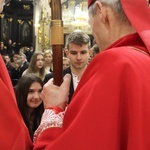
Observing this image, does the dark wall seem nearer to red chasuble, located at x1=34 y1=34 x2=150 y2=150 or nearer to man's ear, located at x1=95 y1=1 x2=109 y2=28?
man's ear, located at x1=95 y1=1 x2=109 y2=28

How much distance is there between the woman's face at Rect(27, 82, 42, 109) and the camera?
3152 millimetres

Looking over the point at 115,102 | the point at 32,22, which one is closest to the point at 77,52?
the point at 115,102

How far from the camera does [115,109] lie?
1.31 metres

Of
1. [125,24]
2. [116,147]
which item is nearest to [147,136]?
[116,147]

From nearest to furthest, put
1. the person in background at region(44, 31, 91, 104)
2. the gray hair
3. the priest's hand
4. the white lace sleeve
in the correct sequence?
the gray hair < the white lace sleeve < the priest's hand < the person in background at region(44, 31, 91, 104)

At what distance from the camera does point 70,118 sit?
142cm

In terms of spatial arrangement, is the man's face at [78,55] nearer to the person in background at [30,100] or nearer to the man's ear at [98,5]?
the person in background at [30,100]

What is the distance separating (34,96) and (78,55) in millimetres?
681

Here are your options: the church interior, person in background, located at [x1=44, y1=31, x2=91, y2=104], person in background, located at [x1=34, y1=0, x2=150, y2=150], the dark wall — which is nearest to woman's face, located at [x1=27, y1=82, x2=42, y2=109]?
person in background, located at [x1=44, y1=31, x2=91, y2=104]

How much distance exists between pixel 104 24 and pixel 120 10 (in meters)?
0.11

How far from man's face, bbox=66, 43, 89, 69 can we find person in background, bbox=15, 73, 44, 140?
17.2 inches

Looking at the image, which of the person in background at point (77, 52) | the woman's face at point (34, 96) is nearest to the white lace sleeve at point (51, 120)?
the woman's face at point (34, 96)

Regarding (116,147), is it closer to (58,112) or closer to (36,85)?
(58,112)

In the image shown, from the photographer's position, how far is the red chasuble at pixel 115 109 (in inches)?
51.2
